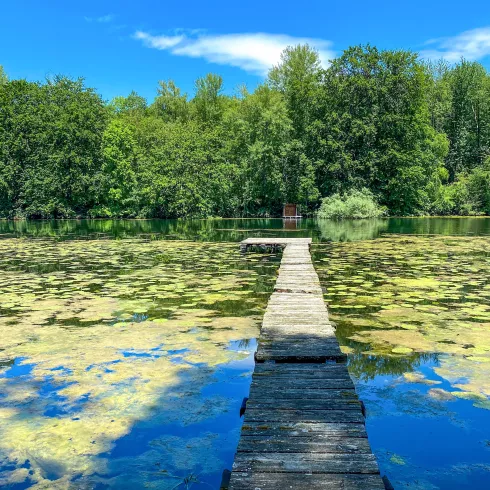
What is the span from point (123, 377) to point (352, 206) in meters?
31.9

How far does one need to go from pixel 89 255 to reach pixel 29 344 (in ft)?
27.9

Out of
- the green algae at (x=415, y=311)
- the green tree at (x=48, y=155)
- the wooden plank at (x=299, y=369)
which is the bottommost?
the green algae at (x=415, y=311)

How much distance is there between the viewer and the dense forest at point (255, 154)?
37.6m

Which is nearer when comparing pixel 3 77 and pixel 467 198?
pixel 467 198

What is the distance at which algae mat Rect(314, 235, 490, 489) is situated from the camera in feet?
10.1

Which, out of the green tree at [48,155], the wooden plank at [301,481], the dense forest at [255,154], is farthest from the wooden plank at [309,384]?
the green tree at [48,155]

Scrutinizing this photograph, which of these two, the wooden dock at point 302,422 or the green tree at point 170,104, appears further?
the green tree at point 170,104

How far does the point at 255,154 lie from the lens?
128ft

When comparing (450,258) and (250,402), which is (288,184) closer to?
(450,258)

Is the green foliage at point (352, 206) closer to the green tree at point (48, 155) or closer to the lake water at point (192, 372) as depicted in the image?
the green tree at point (48, 155)

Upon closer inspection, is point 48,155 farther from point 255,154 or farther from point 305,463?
point 305,463

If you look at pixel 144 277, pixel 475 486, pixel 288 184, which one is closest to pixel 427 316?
pixel 475 486

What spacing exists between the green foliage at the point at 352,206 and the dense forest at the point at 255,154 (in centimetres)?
95

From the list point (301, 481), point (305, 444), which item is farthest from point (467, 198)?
point (301, 481)
